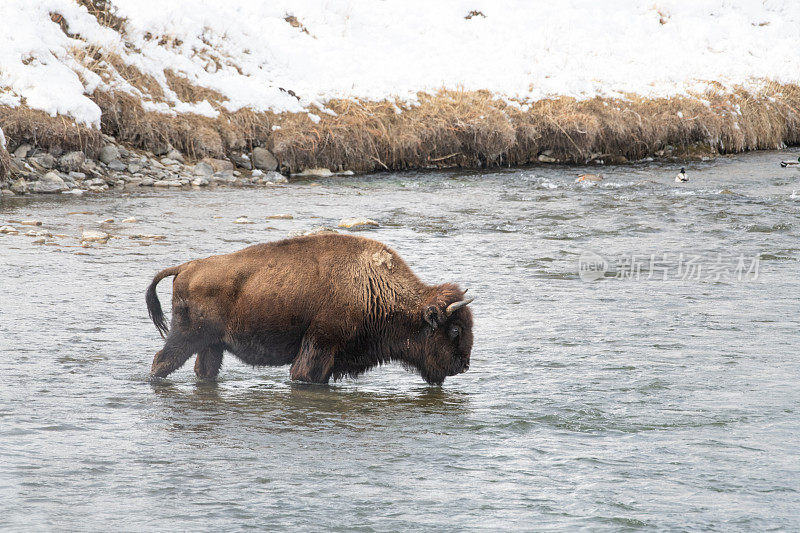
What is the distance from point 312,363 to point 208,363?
0.91 m

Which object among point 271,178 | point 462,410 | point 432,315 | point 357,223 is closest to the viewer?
point 462,410

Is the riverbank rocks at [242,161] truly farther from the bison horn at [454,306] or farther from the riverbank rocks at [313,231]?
the bison horn at [454,306]

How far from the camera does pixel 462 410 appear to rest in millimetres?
5984

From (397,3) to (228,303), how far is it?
2531 cm

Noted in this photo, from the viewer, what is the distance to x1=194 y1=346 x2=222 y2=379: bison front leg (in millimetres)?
6660

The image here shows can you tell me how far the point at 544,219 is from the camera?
14625 millimetres

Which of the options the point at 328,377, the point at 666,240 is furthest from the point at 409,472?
the point at 666,240

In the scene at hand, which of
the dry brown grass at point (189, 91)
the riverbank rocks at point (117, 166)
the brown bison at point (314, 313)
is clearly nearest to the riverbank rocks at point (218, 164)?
the riverbank rocks at point (117, 166)

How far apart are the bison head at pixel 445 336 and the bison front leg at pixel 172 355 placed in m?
1.72

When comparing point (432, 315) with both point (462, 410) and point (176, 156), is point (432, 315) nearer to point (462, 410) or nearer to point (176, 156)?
point (462, 410)

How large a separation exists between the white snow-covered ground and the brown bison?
1261 centimetres

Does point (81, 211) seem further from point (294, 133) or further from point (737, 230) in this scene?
point (737, 230)

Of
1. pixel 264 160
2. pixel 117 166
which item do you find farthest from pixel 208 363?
pixel 264 160

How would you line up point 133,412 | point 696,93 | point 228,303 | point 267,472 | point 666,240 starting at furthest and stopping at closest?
point 696,93, point 666,240, point 228,303, point 133,412, point 267,472
